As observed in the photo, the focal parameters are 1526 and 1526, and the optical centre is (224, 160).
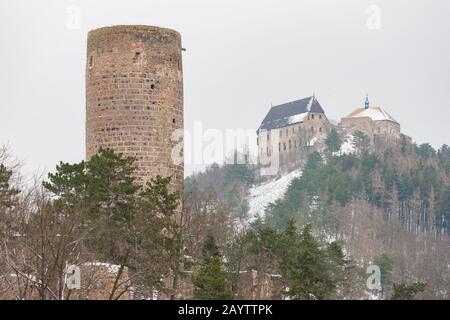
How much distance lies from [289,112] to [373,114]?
10.7 meters

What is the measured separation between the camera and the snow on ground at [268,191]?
480 feet

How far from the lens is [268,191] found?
154 m

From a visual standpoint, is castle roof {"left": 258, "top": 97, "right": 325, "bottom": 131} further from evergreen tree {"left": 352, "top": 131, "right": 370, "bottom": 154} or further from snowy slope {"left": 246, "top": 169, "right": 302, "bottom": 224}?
snowy slope {"left": 246, "top": 169, "right": 302, "bottom": 224}

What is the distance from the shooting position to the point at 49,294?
2984 centimetres

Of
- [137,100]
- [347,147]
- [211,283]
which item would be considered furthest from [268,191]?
[211,283]

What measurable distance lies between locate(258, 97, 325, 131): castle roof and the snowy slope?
29.0 feet

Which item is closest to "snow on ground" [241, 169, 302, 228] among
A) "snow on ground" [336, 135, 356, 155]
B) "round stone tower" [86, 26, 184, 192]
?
"snow on ground" [336, 135, 356, 155]

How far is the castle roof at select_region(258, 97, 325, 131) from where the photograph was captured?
165m

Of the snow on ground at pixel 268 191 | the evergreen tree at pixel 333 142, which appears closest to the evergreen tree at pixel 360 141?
the evergreen tree at pixel 333 142

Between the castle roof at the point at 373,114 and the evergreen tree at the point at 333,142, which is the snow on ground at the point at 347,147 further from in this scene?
the castle roof at the point at 373,114

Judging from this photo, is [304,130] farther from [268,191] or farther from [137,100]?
[137,100]

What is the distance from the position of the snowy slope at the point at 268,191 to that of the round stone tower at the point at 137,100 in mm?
102152
